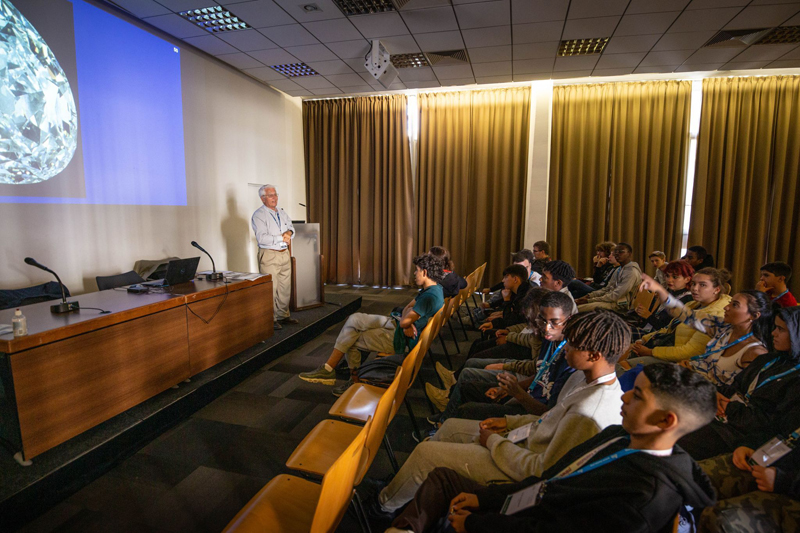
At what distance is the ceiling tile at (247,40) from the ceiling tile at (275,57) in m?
0.11

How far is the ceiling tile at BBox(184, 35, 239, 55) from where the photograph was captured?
4.38m

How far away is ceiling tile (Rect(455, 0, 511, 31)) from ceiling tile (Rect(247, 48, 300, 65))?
2.10 metres

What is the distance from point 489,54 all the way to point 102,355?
4671 mm

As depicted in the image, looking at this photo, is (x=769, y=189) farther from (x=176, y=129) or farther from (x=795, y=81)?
(x=176, y=129)

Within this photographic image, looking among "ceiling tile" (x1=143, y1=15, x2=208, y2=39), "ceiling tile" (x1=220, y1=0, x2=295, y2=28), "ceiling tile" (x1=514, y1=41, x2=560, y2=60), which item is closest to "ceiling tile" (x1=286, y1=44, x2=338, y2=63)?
"ceiling tile" (x1=220, y1=0, x2=295, y2=28)

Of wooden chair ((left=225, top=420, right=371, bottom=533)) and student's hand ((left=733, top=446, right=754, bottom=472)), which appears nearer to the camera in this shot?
wooden chair ((left=225, top=420, right=371, bottom=533))

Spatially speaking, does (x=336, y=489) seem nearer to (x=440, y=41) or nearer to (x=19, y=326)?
(x=19, y=326)

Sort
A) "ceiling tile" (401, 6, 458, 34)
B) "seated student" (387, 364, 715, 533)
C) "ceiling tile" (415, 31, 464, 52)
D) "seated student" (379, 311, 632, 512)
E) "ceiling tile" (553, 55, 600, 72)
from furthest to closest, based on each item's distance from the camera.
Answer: "ceiling tile" (553, 55, 600, 72) < "ceiling tile" (415, 31, 464, 52) < "ceiling tile" (401, 6, 458, 34) < "seated student" (379, 311, 632, 512) < "seated student" (387, 364, 715, 533)

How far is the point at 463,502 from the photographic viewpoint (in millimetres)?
1249

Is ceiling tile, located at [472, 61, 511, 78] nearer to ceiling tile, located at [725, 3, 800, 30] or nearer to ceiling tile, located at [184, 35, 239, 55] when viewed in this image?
ceiling tile, located at [725, 3, 800, 30]

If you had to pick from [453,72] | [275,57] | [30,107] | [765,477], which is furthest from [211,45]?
[765,477]

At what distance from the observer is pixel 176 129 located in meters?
4.53

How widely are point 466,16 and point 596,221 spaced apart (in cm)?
380

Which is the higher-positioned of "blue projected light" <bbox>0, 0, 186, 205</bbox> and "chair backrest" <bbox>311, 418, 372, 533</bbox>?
"blue projected light" <bbox>0, 0, 186, 205</bbox>
